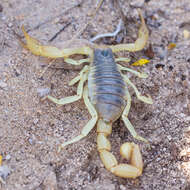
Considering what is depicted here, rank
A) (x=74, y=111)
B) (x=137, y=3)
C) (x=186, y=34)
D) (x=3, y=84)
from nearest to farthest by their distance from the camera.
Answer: (x=3, y=84)
(x=74, y=111)
(x=186, y=34)
(x=137, y=3)

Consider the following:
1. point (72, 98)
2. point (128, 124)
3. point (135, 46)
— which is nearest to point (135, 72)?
point (135, 46)

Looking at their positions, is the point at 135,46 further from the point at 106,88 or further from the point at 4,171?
the point at 4,171

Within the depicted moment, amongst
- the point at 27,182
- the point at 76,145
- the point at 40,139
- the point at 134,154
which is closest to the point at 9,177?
the point at 27,182

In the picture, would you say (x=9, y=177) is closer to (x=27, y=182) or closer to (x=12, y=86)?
(x=27, y=182)

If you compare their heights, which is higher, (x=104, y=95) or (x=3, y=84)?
(x=3, y=84)

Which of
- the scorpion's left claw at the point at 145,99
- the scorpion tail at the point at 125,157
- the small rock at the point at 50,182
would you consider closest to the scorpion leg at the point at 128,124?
the scorpion's left claw at the point at 145,99

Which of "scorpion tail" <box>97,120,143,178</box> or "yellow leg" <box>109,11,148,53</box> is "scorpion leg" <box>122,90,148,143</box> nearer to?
"scorpion tail" <box>97,120,143,178</box>


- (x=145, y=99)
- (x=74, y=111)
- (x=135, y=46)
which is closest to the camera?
(x=74, y=111)
